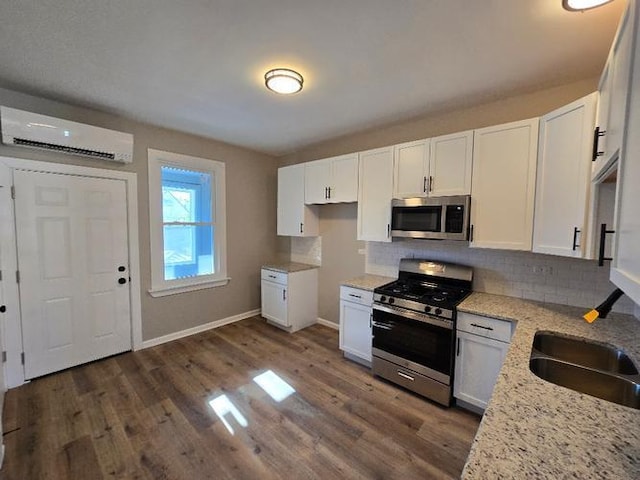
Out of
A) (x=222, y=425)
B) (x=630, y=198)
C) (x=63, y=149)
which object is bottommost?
(x=222, y=425)

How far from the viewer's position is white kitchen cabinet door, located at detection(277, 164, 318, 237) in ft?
12.6

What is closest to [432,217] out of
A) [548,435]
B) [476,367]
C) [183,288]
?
[476,367]

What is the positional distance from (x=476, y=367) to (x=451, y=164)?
1764 millimetres

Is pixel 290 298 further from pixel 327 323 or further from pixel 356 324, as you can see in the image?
pixel 356 324

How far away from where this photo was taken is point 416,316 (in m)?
2.40

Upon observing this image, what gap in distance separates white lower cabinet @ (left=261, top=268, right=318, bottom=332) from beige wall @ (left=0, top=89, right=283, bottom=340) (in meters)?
0.47

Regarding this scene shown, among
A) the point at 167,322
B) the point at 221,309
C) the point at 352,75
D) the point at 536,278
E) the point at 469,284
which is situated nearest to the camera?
the point at 352,75

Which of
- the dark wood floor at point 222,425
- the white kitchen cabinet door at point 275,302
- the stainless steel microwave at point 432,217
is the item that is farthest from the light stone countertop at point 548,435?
the white kitchen cabinet door at point 275,302

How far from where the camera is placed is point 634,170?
2.55 ft

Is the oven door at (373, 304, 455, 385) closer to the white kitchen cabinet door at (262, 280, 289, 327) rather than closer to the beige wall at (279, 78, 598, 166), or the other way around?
the white kitchen cabinet door at (262, 280, 289, 327)

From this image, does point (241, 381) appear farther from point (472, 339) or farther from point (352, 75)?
point (352, 75)

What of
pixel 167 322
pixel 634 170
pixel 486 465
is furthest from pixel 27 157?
pixel 634 170

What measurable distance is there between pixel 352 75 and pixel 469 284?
2.19m


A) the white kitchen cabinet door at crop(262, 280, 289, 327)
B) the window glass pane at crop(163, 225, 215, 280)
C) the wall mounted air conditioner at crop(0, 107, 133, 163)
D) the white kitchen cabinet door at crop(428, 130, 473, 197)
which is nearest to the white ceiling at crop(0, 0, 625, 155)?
the wall mounted air conditioner at crop(0, 107, 133, 163)
